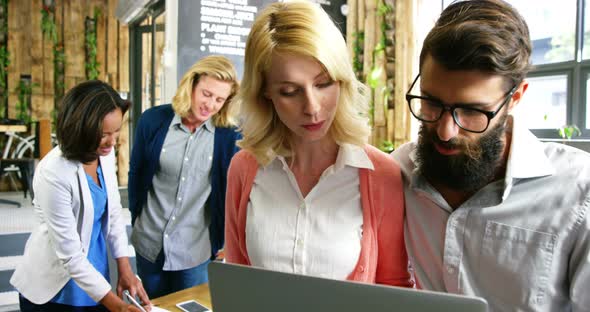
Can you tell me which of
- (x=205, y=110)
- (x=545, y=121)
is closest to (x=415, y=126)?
(x=545, y=121)

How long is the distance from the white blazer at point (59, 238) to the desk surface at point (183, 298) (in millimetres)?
224

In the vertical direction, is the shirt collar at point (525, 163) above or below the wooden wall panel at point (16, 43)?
below

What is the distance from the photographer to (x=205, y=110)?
2.21 metres

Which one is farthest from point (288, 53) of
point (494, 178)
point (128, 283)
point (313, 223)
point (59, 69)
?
point (59, 69)

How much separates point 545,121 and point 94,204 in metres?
3.73

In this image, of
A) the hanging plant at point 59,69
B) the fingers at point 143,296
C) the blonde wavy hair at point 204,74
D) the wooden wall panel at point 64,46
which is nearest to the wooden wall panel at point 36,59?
the wooden wall panel at point 64,46

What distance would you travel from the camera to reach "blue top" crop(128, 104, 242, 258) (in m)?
2.22

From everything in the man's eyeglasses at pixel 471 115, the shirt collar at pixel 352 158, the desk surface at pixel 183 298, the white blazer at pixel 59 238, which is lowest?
the desk surface at pixel 183 298

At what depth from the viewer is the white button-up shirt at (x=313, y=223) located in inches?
47.0

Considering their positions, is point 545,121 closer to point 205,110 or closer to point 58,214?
point 205,110

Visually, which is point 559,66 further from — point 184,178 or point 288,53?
point 288,53

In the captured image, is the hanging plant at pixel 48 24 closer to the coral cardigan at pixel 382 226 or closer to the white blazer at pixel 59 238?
the white blazer at pixel 59 238

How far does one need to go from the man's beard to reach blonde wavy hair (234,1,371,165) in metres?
0.21

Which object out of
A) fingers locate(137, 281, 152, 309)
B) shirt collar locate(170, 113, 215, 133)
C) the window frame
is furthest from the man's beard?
the window frame
